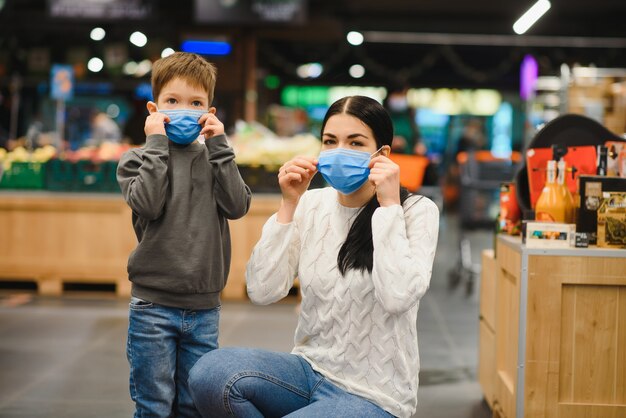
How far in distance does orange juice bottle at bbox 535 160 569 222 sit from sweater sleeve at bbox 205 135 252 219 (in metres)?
1.22

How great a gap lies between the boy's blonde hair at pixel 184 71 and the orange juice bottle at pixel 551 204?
140cm

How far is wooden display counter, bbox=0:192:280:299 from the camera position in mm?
7078

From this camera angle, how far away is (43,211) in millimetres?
7164

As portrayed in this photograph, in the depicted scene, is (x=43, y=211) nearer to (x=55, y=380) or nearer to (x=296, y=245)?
(x=55, y=380)

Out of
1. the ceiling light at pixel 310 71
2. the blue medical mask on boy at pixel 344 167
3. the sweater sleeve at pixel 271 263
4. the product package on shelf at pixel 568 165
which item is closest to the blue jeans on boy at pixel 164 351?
the sweater sleeve at pixel 271 263

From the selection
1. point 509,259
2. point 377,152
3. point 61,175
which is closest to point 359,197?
point 377,152

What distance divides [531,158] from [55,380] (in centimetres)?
285

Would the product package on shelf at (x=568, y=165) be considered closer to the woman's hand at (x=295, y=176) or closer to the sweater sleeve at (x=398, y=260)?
the sweater sleeve at (x=398, y=260)

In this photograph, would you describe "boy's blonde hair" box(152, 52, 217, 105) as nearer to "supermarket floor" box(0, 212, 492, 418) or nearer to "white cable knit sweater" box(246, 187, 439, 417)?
"white cable knit sweater" box(246, 187, 439, 417)

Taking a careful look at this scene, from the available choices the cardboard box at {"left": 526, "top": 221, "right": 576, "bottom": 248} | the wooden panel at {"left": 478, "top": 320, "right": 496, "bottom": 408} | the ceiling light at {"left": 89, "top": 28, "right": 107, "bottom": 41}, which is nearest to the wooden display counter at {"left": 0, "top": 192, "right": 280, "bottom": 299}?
the wooden panel at {"left": 478, "top": 320, "right": 496, "bottom": 408}

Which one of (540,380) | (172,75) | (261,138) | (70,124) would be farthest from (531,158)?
(70,124)

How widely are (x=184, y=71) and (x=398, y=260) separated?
1003mm

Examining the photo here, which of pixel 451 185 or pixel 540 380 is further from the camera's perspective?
pixel 451 185

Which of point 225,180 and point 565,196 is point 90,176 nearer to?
point 225,180
